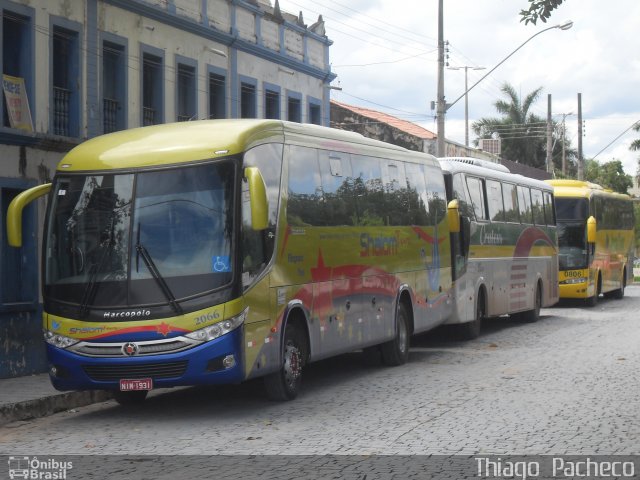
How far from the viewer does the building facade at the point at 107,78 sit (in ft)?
61.7

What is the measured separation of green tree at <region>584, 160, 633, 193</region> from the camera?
99438mm

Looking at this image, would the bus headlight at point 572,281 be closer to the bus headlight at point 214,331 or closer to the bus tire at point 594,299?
the bus tire at point 594,299

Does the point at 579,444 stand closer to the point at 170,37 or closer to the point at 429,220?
the point at 429,220

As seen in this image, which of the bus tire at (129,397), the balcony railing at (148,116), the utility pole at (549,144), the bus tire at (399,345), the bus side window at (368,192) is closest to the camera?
the bus tire at (129,397)

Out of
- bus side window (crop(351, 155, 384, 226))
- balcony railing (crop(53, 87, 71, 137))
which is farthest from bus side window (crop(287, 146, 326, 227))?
balcony railing (crop(53, 87, 71, 137))

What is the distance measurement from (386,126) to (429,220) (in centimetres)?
3415

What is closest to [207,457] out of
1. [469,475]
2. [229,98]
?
[469,475]

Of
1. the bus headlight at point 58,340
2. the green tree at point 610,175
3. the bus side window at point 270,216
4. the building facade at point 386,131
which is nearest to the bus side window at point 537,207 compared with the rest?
the bus side window at point 270,216

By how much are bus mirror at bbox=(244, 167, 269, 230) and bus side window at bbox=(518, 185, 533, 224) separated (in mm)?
16266

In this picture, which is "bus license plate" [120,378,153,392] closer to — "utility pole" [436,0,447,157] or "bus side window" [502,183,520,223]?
"bus side window" [502,183,520,223]

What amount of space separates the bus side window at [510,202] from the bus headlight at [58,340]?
15060 mm

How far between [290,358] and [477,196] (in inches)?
435

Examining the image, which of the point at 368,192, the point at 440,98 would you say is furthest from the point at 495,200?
the point at 368,192

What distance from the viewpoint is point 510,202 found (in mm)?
26969
